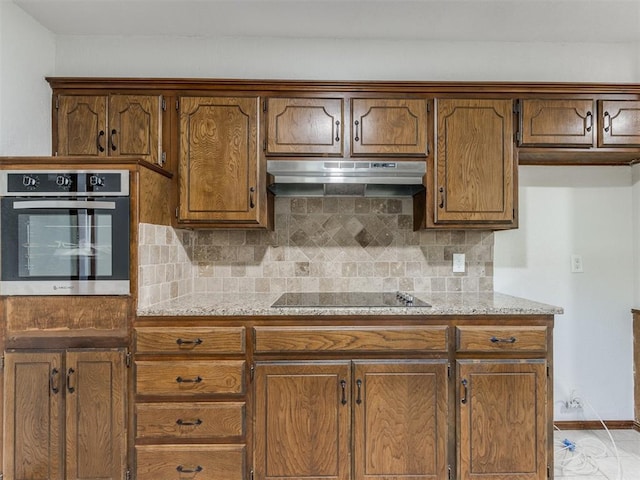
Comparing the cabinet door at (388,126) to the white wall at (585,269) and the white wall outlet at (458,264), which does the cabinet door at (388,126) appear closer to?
the white wall outlet at (458,264)

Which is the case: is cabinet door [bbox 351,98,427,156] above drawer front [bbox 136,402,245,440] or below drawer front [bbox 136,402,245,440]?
above

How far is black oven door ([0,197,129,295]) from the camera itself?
1747 mm

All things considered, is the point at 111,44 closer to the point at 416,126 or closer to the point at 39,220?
the point at 39,220

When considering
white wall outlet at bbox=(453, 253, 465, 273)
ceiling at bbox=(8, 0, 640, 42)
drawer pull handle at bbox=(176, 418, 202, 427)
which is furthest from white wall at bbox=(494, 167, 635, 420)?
drawer pull handle at bbox=(176, 418, 202, 427)

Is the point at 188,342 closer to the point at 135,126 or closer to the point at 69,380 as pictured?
the point at 69,380

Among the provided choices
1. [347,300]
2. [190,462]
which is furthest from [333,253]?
[190,462]

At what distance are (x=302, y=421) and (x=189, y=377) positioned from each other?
1.90 ft

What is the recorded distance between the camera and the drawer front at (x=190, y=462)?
1765mm

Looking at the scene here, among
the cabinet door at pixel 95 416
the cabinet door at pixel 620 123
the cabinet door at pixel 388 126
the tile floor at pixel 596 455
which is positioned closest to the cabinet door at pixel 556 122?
the cabinet door at pixel 620 123

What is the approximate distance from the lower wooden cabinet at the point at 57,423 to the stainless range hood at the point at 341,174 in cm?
129

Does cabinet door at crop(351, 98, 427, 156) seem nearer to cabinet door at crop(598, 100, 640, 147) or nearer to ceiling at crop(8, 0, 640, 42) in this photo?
ceiling at crop(8, 0, 640, 42)

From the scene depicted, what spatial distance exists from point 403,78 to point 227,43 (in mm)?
1140

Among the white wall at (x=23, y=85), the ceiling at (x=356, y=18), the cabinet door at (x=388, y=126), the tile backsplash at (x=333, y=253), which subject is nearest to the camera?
the white wall at (x=23, y=85)

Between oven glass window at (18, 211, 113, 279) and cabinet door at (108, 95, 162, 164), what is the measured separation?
21.1 inches
